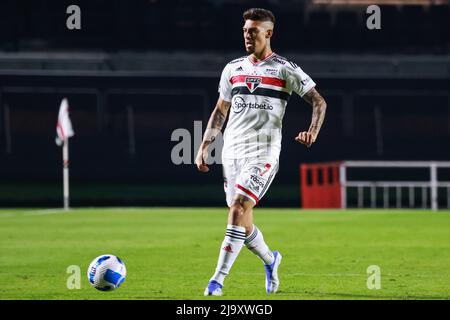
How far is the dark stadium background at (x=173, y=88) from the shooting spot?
114ft

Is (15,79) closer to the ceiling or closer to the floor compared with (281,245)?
closer to the ceiling

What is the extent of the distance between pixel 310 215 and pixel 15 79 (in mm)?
15368

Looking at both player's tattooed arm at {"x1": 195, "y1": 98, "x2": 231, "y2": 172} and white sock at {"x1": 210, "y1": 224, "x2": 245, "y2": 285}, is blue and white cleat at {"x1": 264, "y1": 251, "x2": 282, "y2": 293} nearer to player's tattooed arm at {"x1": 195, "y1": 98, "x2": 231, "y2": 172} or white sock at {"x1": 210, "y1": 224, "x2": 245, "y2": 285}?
white sock at {"x1": 210, "y1": 224, "x2": 245, "y2": 285}

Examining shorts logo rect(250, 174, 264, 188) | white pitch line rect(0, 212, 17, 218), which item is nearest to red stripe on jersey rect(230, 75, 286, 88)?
shorts logo rect(250, 174, 264, 188)

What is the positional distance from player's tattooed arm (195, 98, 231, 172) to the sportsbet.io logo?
0.21 meters

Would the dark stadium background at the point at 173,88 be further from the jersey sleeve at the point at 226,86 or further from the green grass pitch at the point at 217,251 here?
the jersey sleeve at the point at 226,86

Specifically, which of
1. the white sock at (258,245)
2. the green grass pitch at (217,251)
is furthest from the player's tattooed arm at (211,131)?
the green grass pitch at (217,251)

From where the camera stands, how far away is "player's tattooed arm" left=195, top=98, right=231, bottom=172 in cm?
936

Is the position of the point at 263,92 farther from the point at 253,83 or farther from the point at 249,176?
the point at 249,176

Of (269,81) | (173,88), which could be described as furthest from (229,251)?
(173,88)

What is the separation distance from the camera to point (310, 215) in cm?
2450

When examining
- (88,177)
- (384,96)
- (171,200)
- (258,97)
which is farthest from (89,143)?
(258,97)
